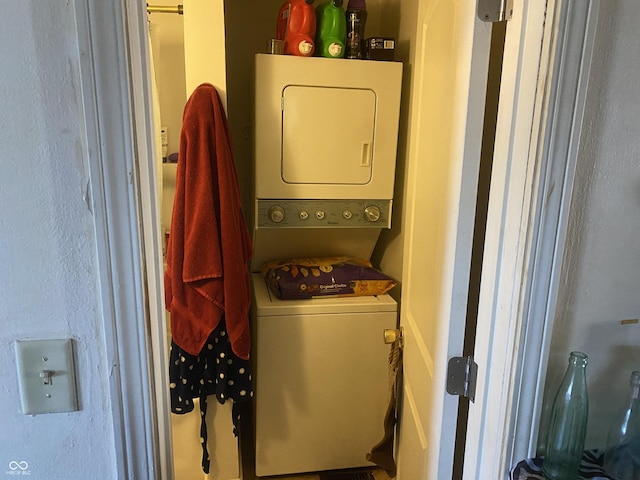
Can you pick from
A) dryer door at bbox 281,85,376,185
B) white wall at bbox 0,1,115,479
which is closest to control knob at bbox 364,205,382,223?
dryer door at bbox 281,85,376,185

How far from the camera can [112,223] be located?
2.28 feet

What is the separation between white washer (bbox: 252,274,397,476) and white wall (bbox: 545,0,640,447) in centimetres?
108

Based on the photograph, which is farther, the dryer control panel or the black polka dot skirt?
the dryer control panel

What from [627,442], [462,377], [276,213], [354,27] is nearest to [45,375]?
[462,377]

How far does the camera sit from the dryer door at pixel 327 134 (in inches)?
72.2

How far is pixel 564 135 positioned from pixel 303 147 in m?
1.17

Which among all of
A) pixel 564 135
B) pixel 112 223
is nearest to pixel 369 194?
pixel 564 135

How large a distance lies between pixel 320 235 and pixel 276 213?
0.35 m

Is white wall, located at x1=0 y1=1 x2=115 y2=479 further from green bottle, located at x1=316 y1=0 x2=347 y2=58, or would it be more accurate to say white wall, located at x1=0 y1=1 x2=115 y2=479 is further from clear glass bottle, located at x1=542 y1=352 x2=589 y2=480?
green bottle, located at x1=316 y1=0 x2=347 y2=58

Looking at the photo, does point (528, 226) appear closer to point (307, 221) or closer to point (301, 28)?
point (307, 221)

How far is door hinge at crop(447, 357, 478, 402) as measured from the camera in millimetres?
1032

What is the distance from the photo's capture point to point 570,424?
90 cm

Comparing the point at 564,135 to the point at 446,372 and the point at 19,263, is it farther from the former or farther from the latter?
the point at 19,263

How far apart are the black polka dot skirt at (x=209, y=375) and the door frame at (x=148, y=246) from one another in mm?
887
